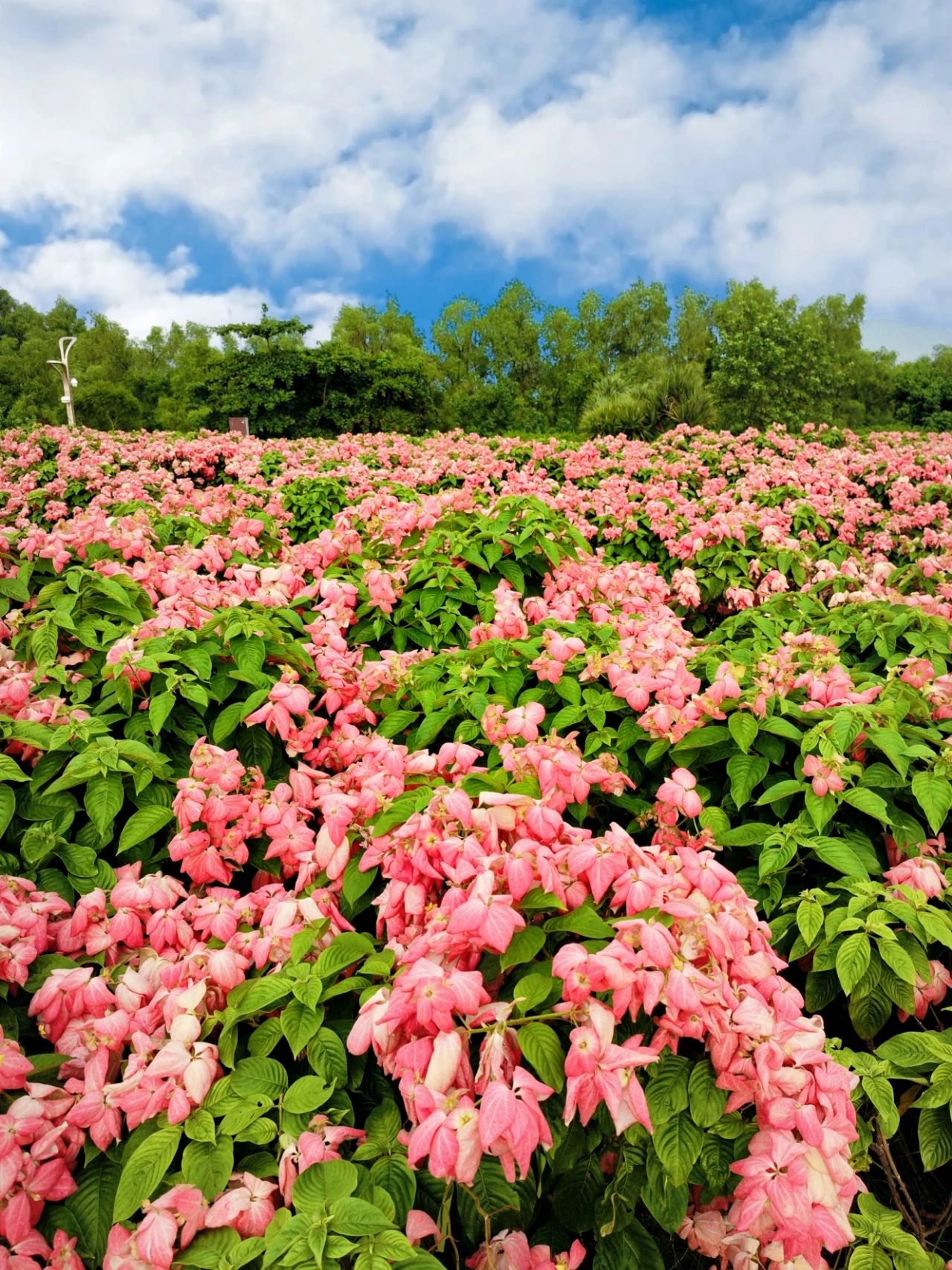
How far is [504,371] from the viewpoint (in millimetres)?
43969

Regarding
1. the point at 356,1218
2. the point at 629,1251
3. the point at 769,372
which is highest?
the point at 769,372

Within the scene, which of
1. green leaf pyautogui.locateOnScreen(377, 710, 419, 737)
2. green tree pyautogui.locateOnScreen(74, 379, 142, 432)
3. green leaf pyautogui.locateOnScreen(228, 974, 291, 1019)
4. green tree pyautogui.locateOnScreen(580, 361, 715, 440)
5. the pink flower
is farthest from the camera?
green tree pyautogui.locateOnScreen(74, 379, 142, 432)

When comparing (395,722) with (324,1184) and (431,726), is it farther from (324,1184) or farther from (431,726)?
(324,1184)

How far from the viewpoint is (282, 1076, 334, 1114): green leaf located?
4.08 ft

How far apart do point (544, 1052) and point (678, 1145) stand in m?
0.27

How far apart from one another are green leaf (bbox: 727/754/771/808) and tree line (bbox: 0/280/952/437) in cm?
1227

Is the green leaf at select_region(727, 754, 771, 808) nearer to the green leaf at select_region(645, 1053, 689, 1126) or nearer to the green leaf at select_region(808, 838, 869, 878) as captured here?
the green leaf at select_region(808, 838, 869, 878)

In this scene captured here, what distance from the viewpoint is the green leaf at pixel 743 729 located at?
A: 81.2 inches

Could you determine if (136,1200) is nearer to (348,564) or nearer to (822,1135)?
(822,1135)

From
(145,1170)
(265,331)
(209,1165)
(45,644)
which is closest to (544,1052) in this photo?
(209,1165)

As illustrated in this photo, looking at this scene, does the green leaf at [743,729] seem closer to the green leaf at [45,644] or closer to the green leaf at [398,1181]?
the green leaf at [398,1181]

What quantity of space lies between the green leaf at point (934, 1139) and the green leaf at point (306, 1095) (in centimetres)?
110

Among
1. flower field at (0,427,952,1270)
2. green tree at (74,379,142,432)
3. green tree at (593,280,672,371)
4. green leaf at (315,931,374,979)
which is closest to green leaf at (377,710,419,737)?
flower field at (0,427,952,1270)

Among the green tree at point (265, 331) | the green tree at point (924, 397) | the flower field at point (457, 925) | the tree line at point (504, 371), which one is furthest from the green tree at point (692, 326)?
the flower field at point (457, 925)
